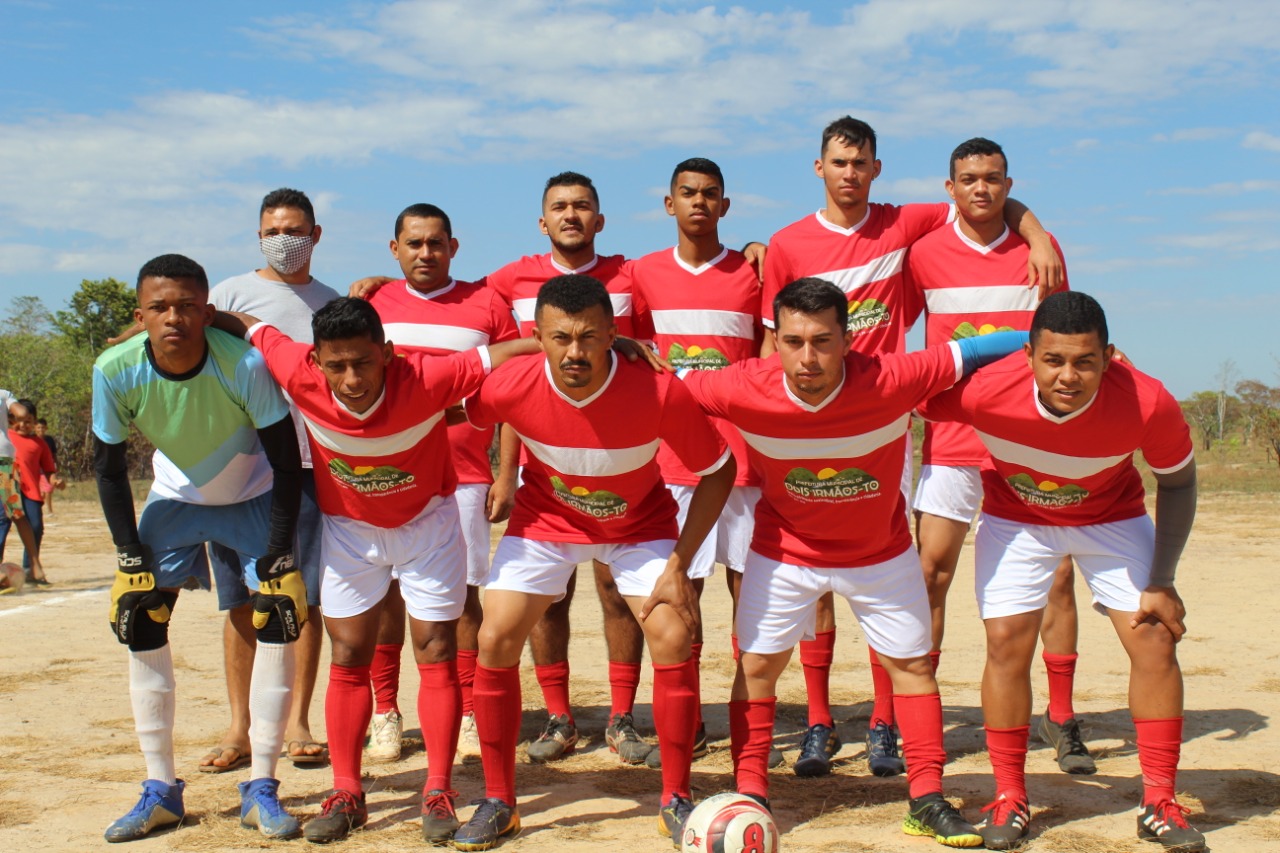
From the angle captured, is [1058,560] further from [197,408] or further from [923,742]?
[197,408]

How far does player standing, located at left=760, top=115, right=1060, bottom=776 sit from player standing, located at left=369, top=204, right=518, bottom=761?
1570 millimetres

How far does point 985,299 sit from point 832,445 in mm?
1456

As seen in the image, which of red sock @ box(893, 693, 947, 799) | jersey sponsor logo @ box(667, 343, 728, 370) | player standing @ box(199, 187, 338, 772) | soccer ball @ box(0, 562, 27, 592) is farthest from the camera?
soccer ball @ box(0, 562, 27, 592)

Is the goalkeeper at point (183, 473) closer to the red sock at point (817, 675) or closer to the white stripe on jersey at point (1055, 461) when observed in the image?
the red sock at point (817, 675)

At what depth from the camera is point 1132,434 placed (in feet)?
15.4

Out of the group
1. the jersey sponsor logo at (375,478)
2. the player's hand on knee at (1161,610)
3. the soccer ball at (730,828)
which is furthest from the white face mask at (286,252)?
the player's hand on knee at (1161,610)

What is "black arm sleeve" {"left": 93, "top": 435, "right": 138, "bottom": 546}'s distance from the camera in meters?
5.03

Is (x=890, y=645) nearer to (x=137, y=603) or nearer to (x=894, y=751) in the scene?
(x=894, y=751)

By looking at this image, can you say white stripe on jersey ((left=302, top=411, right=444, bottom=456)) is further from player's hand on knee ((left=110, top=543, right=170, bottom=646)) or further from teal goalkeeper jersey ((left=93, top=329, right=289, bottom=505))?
player's hand on knee ((left=110, top=543, right=170, bottom=646))

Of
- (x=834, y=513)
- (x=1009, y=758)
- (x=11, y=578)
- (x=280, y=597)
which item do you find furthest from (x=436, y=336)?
(x=11, y=578)

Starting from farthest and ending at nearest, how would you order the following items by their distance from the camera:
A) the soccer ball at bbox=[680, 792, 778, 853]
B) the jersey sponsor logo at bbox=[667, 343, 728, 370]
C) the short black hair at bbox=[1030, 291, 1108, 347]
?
the jersey sponsor logo at bbox=[667, 343, 728, 370]
the short black hair at bbox=[1030, 291, 1108, 347]
the soccer ball at bbox=[680, 792, 778, 853]

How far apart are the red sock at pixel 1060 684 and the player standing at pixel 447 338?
9.90 ft

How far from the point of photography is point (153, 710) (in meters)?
5.09

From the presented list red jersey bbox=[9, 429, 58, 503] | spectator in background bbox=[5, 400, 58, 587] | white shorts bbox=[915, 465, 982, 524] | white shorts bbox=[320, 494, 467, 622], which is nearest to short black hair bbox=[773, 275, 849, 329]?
white shorts bbox=[915, 465, 982, 524]
